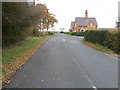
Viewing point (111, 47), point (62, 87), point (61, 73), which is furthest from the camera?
point (111, 47)

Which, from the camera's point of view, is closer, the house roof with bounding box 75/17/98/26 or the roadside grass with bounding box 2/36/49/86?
the roadside grass with bounding box 2/36/49/86

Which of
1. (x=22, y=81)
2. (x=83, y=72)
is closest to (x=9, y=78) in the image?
(x=22, y=81)

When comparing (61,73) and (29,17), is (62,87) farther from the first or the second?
(29,17)

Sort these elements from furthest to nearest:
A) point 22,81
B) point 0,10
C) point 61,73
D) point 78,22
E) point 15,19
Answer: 1. point 78,22
2. point 15,19
3. point 0,10
4. point 61,73
5. point 22,81

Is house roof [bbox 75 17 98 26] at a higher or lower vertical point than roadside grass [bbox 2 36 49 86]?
higher

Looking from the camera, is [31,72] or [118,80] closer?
[118,80]

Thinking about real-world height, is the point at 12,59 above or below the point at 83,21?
below

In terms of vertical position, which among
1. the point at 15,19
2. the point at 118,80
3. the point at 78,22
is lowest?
the point at 118,80

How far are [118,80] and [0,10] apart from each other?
8.00 m

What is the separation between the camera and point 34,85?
13.3 ft

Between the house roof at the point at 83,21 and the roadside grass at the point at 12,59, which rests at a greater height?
the house roof at the point at 83,21

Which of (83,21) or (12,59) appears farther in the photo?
(83,21)

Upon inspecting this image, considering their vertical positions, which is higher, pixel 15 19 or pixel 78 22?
pixel 78 22

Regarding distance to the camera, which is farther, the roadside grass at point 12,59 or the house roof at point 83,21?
the house roof at point 83,21
